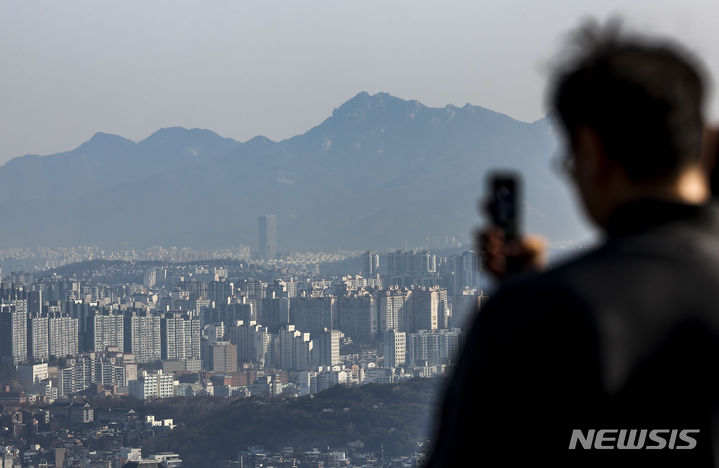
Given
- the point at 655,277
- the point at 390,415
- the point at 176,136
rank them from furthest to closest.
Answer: the point at 176,136 → the point at 390,415 → the point at 655,277

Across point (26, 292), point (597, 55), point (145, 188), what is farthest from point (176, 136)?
point (597, 55)

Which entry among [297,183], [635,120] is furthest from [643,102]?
[297,183]

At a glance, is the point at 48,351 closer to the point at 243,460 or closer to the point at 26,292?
the point at 26,292

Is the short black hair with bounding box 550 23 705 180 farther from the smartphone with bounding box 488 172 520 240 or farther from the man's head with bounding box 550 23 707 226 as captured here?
the smartphone with bounding box 488 172 520 240

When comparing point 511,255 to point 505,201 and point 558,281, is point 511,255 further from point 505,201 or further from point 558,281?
point 558,281

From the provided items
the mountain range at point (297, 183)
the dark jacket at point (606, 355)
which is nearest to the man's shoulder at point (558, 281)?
the dark jacket at point (606, 355)

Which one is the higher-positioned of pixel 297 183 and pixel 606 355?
pixel 297 183
